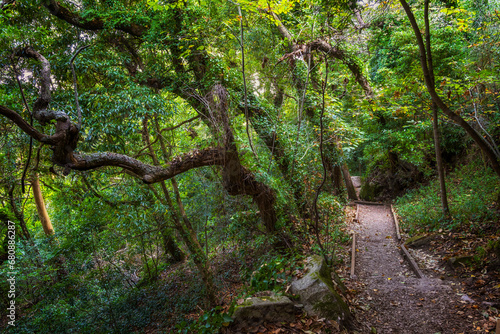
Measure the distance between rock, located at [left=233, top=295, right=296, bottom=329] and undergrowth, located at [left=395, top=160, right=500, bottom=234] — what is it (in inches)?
232

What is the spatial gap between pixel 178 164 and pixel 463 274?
247 inches

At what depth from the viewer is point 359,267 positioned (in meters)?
6.55

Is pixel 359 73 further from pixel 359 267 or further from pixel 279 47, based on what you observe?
pixel 359 267

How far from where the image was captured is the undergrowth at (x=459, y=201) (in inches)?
268

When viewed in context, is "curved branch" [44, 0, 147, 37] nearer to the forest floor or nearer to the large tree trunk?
the large tree trunk

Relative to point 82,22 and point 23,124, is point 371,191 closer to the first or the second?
point 82,22

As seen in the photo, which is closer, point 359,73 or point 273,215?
point 273,215

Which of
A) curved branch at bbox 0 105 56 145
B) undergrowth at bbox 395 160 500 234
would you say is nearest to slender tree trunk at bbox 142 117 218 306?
curved branch at bbox 0 105 56 145

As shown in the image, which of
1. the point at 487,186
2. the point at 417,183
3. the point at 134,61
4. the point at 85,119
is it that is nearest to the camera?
the point at 85,119

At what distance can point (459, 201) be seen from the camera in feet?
27.3

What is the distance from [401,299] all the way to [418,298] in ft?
0.94

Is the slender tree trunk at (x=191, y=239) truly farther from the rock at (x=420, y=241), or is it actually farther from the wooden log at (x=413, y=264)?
the rock at (x=420, y=241)

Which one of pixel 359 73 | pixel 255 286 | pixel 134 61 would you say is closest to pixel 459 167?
pixel 359 73

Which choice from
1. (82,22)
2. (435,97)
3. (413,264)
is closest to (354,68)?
(435,97)
